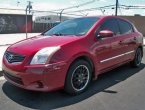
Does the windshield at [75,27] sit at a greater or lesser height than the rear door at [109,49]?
greater

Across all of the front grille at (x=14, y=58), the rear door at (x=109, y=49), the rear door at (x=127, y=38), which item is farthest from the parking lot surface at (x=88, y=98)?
the rear door at (x=127, y=38)

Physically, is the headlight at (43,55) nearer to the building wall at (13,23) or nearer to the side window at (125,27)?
the side window at (125,27)

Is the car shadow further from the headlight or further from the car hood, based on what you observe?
the car hood

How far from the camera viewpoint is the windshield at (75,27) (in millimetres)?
5613

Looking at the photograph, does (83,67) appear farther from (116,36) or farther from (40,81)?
(116,36)

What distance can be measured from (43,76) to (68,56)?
642mm

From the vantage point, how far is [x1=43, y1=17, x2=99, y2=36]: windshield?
5.61 metres

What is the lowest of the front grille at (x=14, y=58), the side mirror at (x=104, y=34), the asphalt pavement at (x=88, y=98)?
the asphalt pavement at (x=88, y=98)

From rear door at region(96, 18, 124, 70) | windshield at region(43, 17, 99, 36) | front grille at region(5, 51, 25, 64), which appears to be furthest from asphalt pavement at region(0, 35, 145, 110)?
windshield at region(43, 17, 99, 36)

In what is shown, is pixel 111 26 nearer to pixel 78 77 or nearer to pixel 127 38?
pixel 127 38

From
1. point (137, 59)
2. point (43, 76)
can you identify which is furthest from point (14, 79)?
point (137, 59)

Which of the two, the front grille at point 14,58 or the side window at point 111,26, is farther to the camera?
the side window at point 111,26

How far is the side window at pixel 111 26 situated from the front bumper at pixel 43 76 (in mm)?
1840

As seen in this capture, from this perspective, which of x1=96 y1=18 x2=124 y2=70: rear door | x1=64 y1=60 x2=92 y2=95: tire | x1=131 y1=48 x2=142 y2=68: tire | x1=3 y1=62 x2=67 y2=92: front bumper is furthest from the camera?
x1=131 y1=48 x2=142 y2=68: tire
